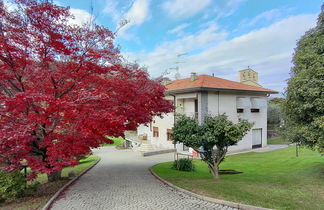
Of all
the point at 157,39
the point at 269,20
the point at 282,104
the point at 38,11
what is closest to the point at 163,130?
the point at 157,39

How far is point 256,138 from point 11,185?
22.6m

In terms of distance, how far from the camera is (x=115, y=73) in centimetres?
869

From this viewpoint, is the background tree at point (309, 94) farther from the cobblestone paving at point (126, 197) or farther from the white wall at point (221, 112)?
the white wall at point (221, 112)

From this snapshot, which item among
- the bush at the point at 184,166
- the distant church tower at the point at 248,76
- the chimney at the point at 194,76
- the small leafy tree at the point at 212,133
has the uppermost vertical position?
the distant church tower at the point at 248,76

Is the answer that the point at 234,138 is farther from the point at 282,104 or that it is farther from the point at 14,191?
the point at 14,191

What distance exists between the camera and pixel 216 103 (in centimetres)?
1878

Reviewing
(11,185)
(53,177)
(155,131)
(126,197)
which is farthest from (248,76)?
(11,185)

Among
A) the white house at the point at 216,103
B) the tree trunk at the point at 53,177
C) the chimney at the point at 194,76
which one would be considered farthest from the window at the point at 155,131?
the tree trunk at the point at 53,177

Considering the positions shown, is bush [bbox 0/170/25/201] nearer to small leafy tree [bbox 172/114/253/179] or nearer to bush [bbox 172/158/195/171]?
small leafy tree [bbox 172/114/253/179]

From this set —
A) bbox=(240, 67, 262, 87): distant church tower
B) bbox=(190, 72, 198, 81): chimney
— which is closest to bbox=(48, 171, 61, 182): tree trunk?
bbox=(190, 72, 198, 81): chimney

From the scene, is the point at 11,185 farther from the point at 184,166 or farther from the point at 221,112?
the point at 221,112

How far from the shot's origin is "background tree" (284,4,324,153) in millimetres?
6754

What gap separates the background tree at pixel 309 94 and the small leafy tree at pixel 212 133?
184 cm

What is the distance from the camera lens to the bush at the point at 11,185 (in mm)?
6754
